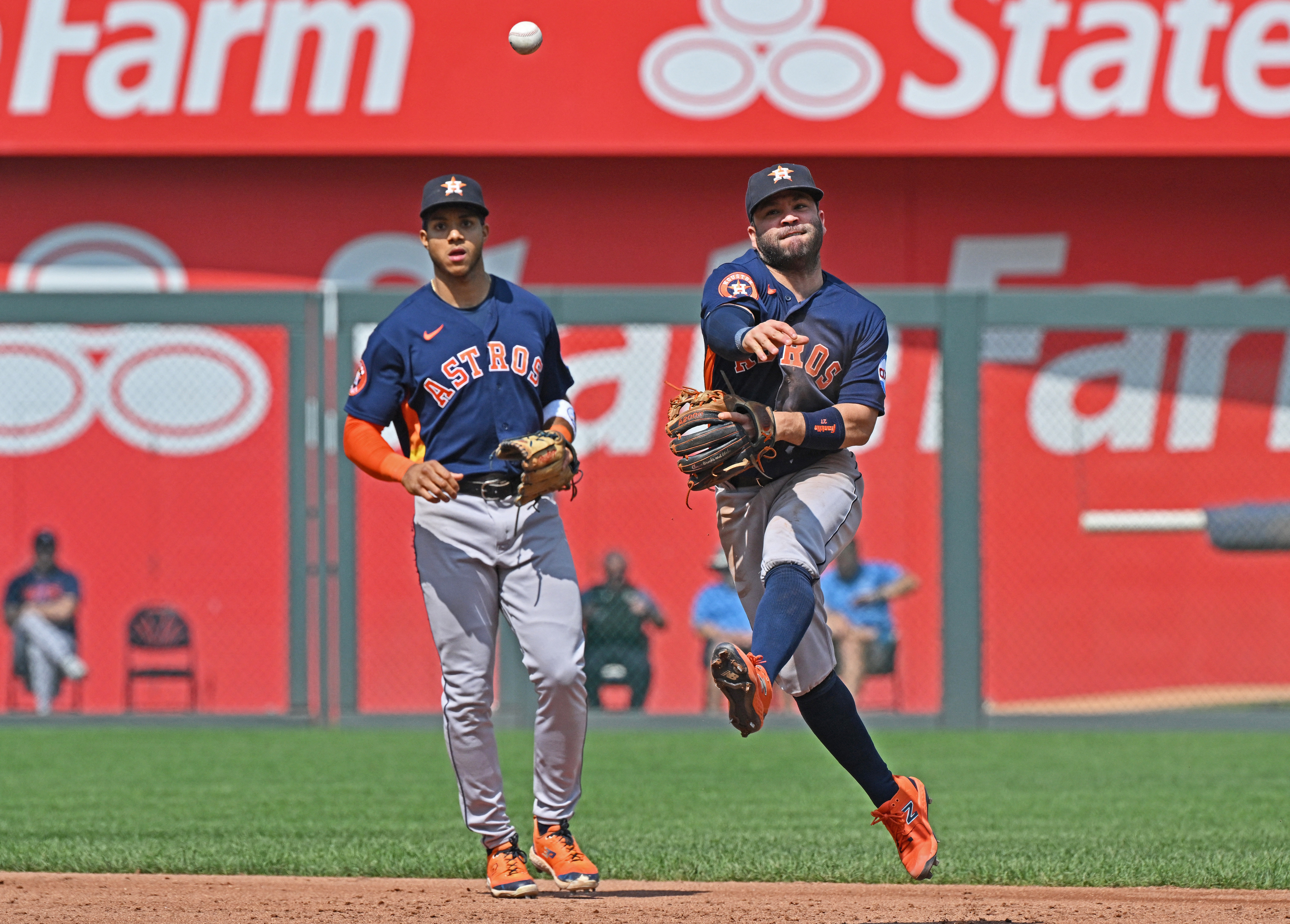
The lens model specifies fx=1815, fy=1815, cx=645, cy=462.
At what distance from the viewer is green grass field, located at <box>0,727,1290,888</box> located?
565 centimetres

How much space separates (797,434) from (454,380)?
1061mm

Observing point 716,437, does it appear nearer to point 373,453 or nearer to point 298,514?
point 373,453

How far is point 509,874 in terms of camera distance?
4988 millimetres

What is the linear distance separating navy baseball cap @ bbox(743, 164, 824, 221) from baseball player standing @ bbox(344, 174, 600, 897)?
0.81 m

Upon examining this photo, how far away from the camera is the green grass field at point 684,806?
5.65 m

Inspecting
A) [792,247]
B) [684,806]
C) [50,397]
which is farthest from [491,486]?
[50,397]

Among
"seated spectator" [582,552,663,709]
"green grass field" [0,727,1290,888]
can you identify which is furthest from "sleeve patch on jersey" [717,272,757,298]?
"seated spectator" [582,552,663,709]

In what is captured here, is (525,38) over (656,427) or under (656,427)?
over

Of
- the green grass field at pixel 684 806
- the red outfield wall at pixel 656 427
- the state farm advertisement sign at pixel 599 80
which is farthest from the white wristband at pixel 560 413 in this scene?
the state farm advertisement sign at pixel 599 80

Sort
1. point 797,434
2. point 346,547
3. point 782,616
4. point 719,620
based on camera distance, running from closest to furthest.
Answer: point 782,616 → point 797,434 → point 346,547 → point 719,620

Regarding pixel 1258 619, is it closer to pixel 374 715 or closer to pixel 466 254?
pixel 374 715

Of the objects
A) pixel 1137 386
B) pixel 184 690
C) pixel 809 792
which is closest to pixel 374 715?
pixel 184 690

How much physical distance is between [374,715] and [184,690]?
2.34 meters

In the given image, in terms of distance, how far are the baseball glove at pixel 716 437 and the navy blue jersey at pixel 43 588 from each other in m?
7.54
